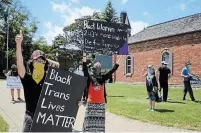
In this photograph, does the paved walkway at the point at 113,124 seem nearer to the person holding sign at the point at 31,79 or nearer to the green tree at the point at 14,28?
the person holding sign at the point at 31,79

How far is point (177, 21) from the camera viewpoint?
108ft

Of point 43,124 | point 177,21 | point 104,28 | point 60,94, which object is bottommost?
point 43,124

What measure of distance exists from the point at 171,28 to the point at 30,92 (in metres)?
28.5

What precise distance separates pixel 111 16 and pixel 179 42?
133ft

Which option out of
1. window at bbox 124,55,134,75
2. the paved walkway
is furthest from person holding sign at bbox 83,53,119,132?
window at bbox 124,55,134,75

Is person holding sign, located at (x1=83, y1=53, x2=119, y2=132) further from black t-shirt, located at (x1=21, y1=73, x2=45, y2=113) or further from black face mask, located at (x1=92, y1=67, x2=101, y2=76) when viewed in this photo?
black t-shirt, located at (x1=21, y1=73, x2=45, y2=113)

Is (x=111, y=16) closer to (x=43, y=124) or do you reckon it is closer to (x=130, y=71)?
(x=130, y=71)

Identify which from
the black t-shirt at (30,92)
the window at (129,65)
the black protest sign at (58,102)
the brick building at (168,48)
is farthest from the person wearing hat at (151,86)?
the window at (129,65)

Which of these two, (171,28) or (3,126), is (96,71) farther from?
(171,28)

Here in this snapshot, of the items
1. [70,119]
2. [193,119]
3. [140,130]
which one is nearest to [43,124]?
[70,119]

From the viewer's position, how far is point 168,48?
30812mm

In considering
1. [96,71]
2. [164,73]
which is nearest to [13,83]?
[164,73]

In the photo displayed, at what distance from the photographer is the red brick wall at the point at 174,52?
28.0 m

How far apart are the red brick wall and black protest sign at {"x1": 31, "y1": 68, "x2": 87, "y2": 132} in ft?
70.9
